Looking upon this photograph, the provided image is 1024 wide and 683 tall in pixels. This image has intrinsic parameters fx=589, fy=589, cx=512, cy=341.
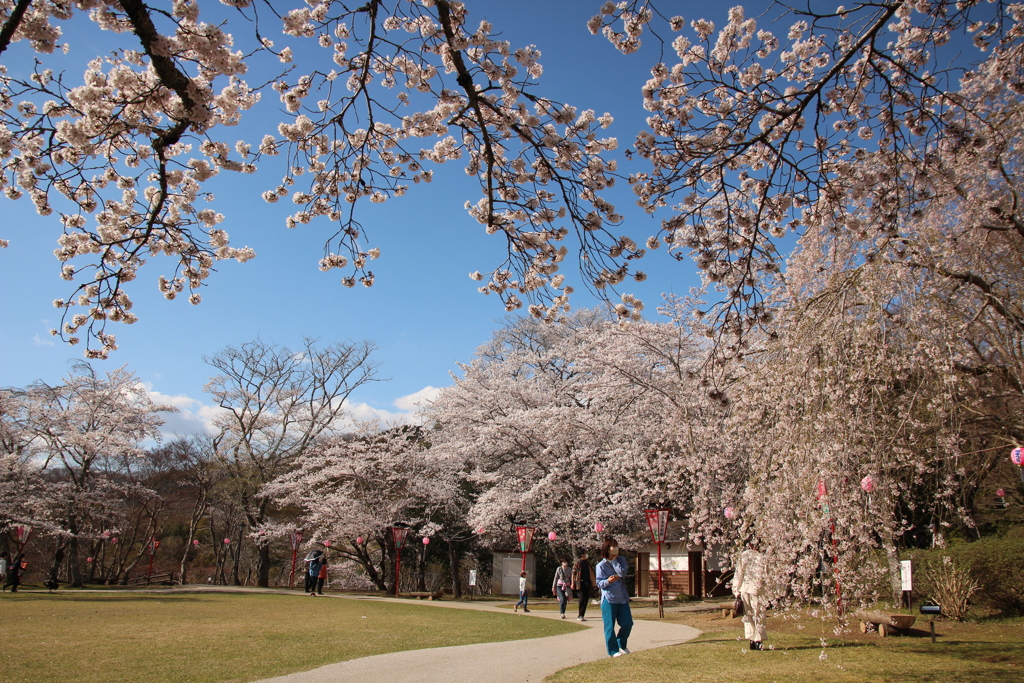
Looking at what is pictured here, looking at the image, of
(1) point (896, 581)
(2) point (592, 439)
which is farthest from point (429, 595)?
(1) point (896, 581)

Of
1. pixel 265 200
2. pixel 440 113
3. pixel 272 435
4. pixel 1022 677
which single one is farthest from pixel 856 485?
pixel 272 435

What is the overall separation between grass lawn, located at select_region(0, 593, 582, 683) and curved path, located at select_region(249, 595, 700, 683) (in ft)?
1.47

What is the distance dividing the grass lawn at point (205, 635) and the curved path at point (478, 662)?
0.45m

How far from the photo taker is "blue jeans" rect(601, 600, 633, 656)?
6.50 metres

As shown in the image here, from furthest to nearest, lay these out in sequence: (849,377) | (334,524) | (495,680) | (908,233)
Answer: (334,524) < (908,233) < (849,377) < (495,680)

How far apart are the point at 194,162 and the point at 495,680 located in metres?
4.98

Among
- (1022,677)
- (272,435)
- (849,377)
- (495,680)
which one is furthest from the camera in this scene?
(272,435)

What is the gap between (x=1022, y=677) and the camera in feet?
15.7

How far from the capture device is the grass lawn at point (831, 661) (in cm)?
500

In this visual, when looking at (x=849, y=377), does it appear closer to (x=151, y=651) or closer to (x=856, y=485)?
(x=856, y=485)

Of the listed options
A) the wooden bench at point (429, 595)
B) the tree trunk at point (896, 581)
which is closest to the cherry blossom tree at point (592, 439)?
the wooden bench at point (429, 595)

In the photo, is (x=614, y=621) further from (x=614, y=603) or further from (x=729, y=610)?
(x=729, y=610)

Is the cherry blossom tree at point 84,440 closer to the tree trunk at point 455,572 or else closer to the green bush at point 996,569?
the tree trunk at point 455,572

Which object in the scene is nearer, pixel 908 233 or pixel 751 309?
pixel 751 309
